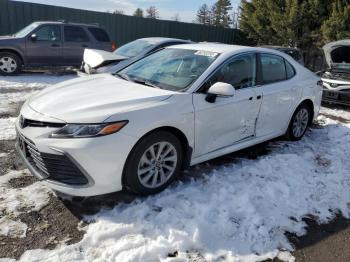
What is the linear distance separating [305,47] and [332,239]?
15948mm

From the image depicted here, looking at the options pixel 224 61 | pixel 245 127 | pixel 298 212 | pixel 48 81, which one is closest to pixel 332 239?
pixel 298 212

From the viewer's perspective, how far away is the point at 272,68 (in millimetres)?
5430

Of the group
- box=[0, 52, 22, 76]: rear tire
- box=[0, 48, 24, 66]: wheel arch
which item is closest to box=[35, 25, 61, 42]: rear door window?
box=[0, 48, 24, 66]: wheel arch

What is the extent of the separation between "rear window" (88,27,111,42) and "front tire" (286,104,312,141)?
340 inches

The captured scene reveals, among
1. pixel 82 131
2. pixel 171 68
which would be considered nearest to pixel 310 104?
pixel 171 68

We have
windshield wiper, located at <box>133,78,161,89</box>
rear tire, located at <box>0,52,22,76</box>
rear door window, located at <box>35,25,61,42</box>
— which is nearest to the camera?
windshield wiper, located at <box>133,78,161,89</box>

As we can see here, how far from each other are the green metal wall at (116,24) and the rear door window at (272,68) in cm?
1217

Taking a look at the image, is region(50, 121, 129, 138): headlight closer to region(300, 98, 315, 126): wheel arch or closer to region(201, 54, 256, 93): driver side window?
region(201, 54, 256, 93): driver side window

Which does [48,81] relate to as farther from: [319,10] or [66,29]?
[319,10]

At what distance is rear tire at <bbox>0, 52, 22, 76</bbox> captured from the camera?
1118cm

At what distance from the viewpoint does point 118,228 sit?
11.0 feet

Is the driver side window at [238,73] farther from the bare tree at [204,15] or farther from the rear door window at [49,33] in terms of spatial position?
the bare tree at [204,15]

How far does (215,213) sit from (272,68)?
2.64 meters

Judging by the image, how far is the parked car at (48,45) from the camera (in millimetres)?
11297
